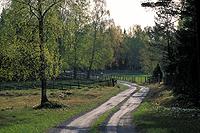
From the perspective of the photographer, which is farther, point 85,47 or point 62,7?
point 85,47

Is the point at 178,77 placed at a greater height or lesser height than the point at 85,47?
lesser

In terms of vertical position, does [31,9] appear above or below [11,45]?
above

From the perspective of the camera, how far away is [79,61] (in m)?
103

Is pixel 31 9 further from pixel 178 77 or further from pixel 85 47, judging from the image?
pixel 85 47

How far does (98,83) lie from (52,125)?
197ft

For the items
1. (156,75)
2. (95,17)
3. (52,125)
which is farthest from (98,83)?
(52,125)

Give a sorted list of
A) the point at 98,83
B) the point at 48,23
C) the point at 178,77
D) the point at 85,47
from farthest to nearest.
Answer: the point at 85,47 < the point at 98,83 < the point at 48,23 < the point at 178,77

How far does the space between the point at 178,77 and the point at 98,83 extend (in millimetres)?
51748

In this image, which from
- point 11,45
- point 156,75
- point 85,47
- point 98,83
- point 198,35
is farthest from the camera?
point 85,47

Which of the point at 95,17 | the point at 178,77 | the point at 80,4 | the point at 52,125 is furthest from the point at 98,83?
the point at 52,125

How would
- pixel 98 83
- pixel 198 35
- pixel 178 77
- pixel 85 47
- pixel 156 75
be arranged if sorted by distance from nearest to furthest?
pixel 198 35
pixel 178 77
pixel 98 83
pixel 156 75
pixel 85 47

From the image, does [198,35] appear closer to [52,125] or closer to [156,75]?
[52,125]

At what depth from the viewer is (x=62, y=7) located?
4638 centimetres

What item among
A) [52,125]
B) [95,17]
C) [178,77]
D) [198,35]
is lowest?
[52,125]
